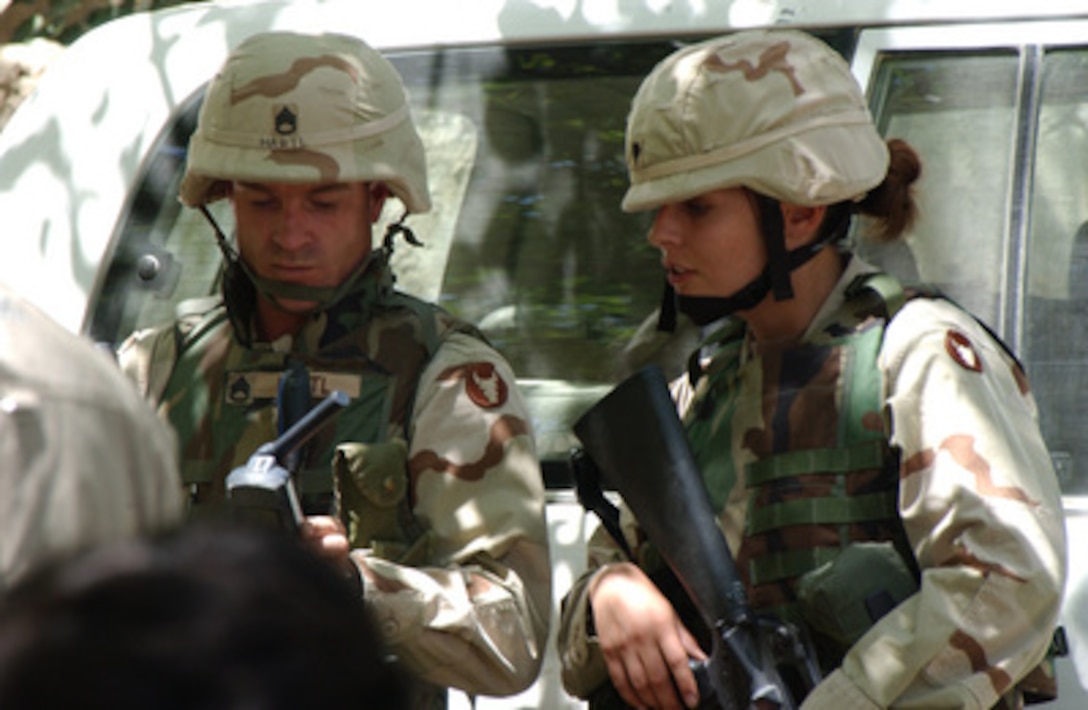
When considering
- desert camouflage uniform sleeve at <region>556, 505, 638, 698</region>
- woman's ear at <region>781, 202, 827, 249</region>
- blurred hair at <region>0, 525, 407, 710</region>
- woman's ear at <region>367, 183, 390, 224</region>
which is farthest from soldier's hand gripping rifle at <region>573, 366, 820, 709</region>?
blurred hair at <region>0, 525, 407, 710</region>

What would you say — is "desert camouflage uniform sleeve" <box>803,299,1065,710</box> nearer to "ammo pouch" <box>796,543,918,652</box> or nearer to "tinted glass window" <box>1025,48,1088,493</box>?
"ammo pouch" <box>796,543,918,652</box>

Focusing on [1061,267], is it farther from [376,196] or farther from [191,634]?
[191,634]

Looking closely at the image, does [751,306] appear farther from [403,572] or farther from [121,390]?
[121,390]

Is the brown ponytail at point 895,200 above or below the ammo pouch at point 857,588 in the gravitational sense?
above

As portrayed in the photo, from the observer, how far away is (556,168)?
12.3ft

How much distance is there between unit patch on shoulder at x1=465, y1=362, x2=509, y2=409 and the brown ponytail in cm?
62

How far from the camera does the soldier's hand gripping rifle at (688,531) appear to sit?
2.71 metres

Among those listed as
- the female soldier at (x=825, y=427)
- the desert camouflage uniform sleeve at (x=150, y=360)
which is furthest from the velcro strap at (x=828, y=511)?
the desert camouflage uniform sleeve at (x=150, y=360)

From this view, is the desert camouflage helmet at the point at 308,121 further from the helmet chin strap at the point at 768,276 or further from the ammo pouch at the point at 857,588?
the ammo pouch at the point at 857,588

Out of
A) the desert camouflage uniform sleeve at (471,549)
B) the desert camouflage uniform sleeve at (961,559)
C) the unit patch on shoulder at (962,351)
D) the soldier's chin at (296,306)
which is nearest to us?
the desert camouflage uniform sleeve at (961,559)

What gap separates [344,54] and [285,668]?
2466 millimetres

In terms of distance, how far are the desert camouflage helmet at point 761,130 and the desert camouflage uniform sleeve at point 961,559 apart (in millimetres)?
364

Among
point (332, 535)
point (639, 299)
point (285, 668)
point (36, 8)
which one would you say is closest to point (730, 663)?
point (332, 535)

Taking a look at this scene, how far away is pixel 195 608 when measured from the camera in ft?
3.00
